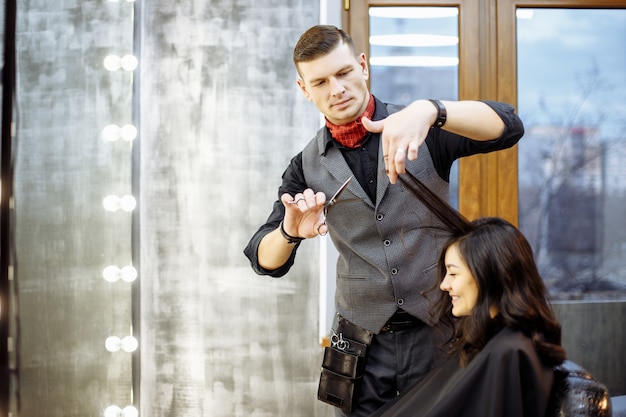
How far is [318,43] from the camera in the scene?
5.39 ft

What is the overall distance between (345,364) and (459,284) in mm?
373

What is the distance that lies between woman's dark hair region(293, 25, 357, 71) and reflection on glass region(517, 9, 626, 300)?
1.75 meters

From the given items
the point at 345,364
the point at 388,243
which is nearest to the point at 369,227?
the point at 388,243

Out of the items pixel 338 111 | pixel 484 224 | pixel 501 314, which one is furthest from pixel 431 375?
pixel 338 111

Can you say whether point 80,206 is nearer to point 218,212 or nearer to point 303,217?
point 218,212

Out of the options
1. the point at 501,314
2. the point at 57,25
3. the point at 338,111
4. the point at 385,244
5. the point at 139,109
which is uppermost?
the point at 57,25

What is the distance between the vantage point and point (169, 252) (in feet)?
9.91

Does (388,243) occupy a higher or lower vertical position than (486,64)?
A: lower

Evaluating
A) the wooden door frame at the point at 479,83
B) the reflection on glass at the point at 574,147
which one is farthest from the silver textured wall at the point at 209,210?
the reflection on glass at the point at 574,147

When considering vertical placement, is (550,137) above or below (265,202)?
above

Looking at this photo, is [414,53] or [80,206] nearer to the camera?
[80,206]

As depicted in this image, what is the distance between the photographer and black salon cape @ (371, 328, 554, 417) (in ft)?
4.62

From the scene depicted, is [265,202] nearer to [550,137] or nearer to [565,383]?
[550,137]

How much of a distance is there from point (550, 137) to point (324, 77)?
74.4 inches
